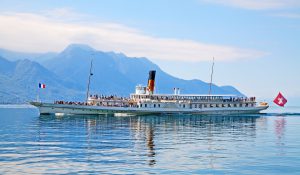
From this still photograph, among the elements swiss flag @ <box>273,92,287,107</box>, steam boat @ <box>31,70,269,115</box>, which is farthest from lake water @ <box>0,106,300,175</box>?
swiss flag @ <box>273,92,287,107</box>

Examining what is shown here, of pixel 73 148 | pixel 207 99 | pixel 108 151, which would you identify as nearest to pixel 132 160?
pixel 108 151

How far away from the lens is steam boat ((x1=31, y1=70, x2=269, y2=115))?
111m

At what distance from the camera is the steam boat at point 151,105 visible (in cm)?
11081

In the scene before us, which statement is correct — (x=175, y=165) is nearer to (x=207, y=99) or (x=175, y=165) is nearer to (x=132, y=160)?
(x=132, y=160)

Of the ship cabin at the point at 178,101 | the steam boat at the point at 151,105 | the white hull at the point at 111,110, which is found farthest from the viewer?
the ship cabin at the point at 178,101

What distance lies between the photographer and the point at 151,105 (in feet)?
386

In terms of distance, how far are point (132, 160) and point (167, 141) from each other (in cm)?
1545

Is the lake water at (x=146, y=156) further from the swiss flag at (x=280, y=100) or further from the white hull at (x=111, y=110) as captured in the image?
the swiss flag at (x=280, y=100)

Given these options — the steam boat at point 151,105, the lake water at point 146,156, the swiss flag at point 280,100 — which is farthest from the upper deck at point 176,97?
the lake water at point 146,156

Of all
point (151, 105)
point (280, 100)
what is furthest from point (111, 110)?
point (280, 100)

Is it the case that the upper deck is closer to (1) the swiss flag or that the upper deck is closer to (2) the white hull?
(2) the white hull

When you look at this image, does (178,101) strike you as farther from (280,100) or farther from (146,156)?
(146,156)

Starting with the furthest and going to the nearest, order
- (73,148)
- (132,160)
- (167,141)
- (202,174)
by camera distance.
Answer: (167,141) → (73,148) → (132,160) → (202,174)

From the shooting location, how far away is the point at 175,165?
32.7m
